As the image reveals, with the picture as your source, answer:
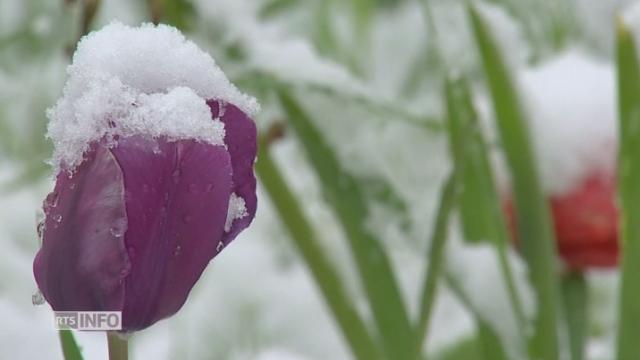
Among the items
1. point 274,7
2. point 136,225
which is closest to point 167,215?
point 136,225

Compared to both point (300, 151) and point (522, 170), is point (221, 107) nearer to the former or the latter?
point (522, 170)

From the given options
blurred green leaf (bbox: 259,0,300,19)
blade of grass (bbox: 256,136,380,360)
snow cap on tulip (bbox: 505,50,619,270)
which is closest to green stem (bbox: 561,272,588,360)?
snow cap on tulip (bbox: 505,50,619,270)

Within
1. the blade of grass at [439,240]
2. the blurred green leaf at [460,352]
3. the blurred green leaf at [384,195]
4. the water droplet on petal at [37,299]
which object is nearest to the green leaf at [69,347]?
the water droplet on petal at [37,299]

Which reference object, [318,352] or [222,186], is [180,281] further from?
[318,352]

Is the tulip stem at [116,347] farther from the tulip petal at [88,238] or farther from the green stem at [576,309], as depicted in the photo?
the green stem at [576,309]

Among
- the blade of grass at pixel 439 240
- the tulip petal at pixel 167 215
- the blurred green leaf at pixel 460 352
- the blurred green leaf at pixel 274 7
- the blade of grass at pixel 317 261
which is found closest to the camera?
the tulip petal at pixel 167 215

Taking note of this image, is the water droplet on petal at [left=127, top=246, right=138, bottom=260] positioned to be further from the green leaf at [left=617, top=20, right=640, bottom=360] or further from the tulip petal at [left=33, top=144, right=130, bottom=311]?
the green leaf at [left=617, top=20, right=640, bottom=360]
